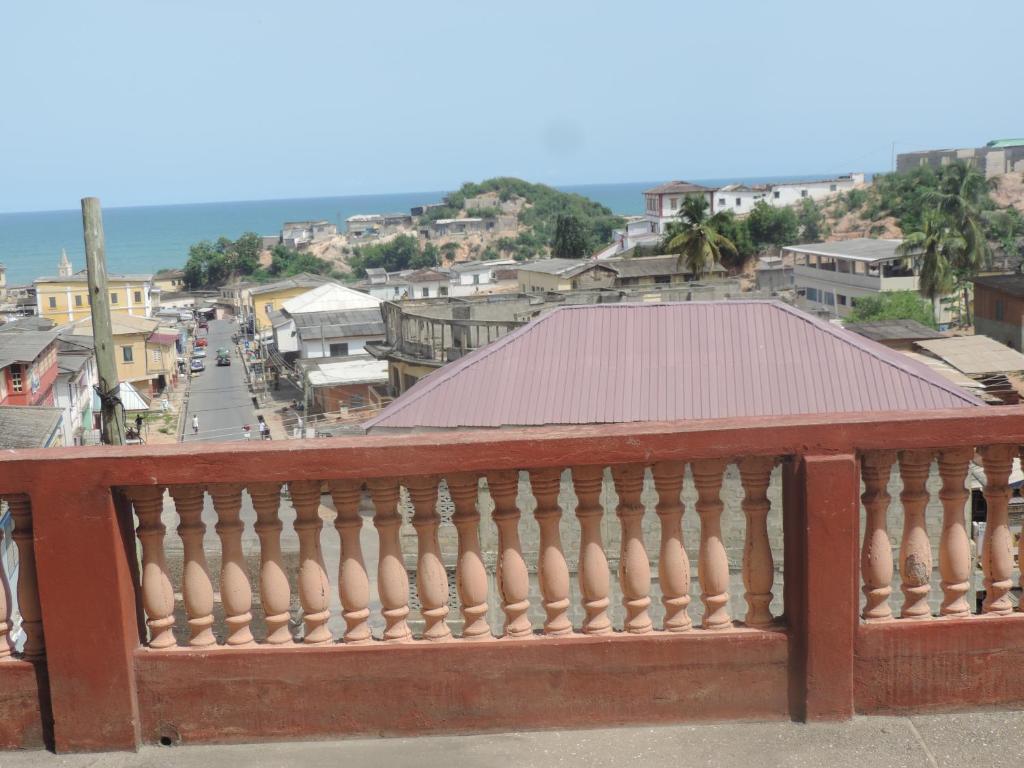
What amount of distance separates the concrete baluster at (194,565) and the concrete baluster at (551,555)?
4.05 ft

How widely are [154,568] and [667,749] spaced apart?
6.47 feet

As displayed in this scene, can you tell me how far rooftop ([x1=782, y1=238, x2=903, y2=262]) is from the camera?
2581 inches

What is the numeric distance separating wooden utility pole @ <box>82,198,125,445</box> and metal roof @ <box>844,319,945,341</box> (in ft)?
105

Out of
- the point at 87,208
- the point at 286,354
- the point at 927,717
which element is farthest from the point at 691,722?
the point at 286,354

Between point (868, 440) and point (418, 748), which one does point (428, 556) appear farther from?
point (868, 440)

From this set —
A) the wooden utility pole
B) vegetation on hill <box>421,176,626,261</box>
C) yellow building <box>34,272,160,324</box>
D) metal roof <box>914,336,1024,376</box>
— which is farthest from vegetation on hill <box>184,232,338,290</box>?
the wooden utility pole

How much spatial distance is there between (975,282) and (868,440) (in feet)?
176

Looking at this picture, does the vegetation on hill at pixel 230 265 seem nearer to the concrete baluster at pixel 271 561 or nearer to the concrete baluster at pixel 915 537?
the concrete baluster at pixel 271 561

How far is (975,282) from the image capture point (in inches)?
2106

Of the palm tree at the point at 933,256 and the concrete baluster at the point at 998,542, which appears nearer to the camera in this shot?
the concrete baluster at the point at 998,542

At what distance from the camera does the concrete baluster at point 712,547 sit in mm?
4234

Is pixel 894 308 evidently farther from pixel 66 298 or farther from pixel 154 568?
pixel 66 298

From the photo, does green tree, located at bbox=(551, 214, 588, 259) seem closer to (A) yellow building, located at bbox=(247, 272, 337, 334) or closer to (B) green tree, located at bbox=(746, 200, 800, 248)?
(B) green tree, located at bbox=(746, 200, 800, 248)

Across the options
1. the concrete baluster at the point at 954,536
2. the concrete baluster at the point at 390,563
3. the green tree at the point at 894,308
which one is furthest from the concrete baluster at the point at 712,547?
the green tree at the point at 894,308
